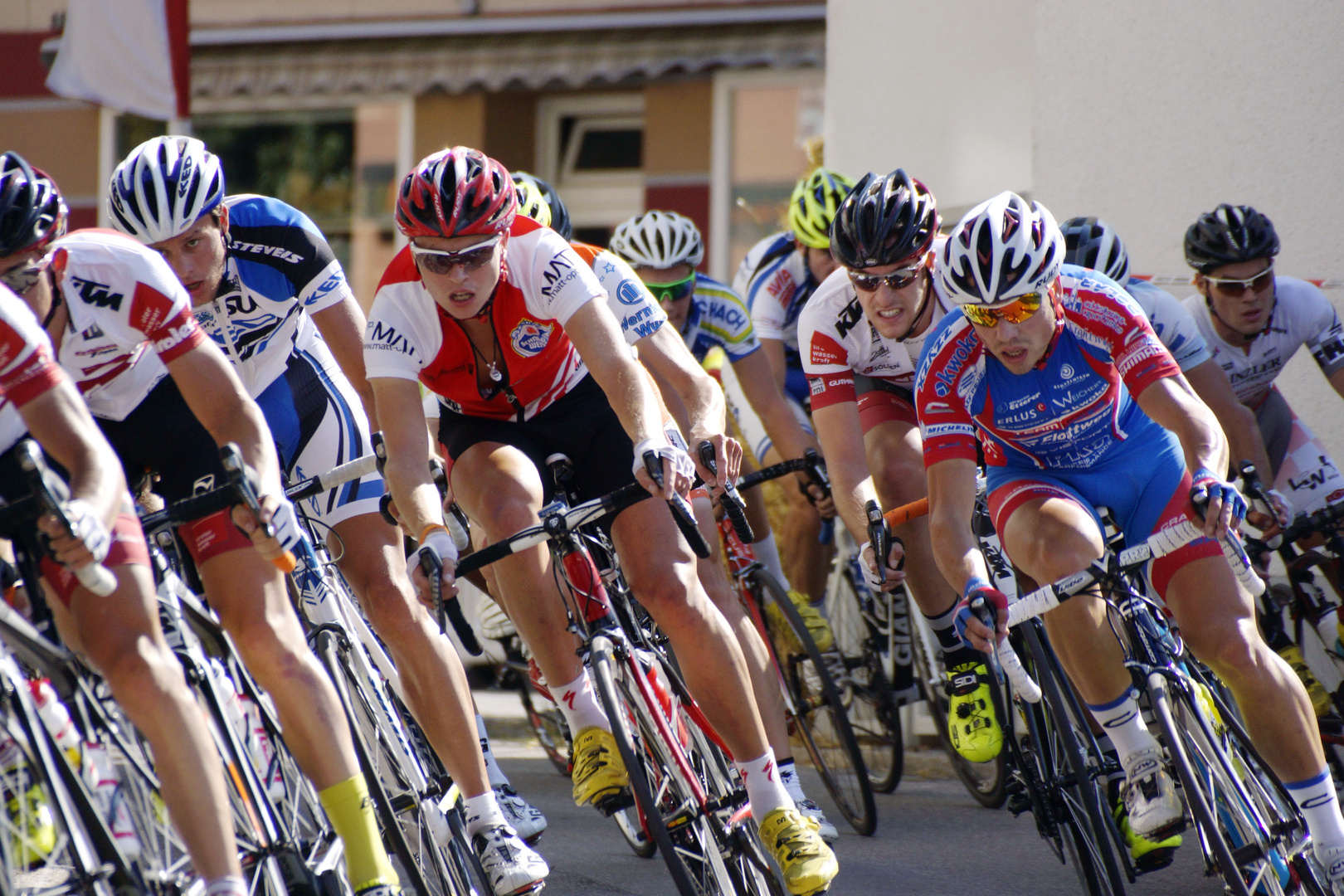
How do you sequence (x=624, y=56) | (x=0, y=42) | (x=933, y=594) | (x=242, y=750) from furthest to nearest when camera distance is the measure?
1. (x=0, y=42)
2. (x=624, y=56)
3. (x=933, y=594)
4. (x=242, y=750)

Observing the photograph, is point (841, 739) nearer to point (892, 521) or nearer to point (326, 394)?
point (892, 521)

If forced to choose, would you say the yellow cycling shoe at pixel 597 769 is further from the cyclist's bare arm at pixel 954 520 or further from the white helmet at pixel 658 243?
the white helmet at pixel 658 243

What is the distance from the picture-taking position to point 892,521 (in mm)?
5012

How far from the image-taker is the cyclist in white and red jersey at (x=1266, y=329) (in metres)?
5.69

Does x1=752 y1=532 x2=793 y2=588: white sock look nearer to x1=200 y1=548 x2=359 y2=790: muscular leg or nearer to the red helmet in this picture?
the red helmet

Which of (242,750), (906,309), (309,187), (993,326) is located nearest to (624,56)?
(309,187)

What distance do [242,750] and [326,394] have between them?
61.6 inches

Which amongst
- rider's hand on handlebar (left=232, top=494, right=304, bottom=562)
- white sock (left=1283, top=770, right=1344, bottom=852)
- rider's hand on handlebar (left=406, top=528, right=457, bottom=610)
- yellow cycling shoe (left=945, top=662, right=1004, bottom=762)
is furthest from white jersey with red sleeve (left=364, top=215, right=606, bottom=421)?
white sock (left=1283, top=770, right=1344, bottom=852)

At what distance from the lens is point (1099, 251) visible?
5.52m

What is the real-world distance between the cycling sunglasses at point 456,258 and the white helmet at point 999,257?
129 cm

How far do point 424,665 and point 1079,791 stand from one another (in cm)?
191

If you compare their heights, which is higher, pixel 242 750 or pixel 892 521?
pixel 892 521

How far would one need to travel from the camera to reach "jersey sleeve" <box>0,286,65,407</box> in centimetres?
A: 307

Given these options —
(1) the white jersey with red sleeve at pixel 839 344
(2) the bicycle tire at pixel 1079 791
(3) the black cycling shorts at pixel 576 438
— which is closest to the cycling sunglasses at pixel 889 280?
(1) the white jersey with red sleeve at pixel 839 344
